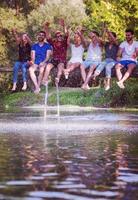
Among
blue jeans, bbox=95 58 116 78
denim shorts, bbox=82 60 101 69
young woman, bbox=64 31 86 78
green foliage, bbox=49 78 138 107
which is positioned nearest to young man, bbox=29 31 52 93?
young woman, bbox=64 31 86 78

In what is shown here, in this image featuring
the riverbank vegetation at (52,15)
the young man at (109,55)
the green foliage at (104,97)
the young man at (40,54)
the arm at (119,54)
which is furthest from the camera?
the riverbank vegetation at (52,15)

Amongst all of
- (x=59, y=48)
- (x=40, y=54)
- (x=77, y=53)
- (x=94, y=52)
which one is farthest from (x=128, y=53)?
(x=40, y=54)

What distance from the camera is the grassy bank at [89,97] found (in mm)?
43987

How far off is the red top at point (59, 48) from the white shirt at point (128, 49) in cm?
184

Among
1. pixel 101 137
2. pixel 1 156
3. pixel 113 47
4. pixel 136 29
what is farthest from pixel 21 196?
pixel 136 29

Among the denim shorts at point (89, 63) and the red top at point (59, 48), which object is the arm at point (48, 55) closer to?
the red top at point (59, 48)

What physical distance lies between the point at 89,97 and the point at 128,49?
27.5 meters

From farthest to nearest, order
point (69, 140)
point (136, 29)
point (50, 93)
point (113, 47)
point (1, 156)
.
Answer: point (50, 93), point (136, 29), point (113, 47), point (69, 140), point (1, 156)

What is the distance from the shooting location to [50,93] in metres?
50.1

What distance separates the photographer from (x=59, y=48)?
2058cm

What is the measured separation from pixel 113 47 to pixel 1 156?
33.0 ft

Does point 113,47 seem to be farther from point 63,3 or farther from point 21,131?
point 63,3

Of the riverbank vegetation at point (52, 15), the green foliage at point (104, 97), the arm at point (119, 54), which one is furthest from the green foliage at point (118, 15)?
the arm at point (119, 54)

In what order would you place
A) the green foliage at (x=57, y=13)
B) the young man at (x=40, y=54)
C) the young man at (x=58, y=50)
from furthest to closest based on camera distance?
the green foliage at (x=57, y=13) → the young man at (x=58, y=50) → the young man at (x=40, y=54)
